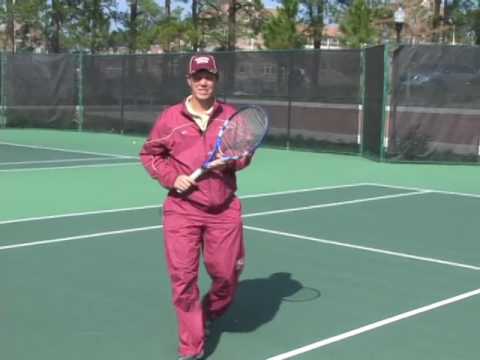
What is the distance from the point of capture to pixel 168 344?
5.19m

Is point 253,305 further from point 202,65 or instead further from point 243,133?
point 202,65

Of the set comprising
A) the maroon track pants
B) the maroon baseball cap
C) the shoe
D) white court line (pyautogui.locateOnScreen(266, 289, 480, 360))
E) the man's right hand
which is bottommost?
white court line (pyautogui.locateOnScreen(266, 289, 480, 360))

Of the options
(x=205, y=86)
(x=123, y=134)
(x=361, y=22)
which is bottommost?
(x=123, y=134)

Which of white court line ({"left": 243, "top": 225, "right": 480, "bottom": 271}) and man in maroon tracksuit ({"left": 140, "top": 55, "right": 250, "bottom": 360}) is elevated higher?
man in maroon tracksuit ({"left": 140, "top": 55, "right": 250, "bottom": 360})

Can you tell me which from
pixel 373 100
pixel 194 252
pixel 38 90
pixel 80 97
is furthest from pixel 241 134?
pixel 38 90

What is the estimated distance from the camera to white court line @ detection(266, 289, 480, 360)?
5059 mm

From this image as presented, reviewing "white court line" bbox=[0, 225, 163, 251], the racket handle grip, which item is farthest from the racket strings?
"white court line" bbox=[0, 225, 163, 251]

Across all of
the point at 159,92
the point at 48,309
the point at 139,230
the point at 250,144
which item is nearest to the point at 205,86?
the point at 250,144

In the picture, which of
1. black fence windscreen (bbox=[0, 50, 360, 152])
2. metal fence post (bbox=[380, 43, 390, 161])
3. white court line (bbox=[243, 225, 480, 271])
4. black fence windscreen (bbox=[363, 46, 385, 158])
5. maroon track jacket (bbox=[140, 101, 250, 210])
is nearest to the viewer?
maroon track jacket (bbox=[140, 101, 250, 210])

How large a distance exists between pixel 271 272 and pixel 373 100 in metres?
10.00

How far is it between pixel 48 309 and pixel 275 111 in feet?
43.3

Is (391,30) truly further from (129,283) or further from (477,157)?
(129,283)

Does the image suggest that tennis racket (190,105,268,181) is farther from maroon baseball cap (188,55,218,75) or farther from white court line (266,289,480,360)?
white court line (266,289,480,360)

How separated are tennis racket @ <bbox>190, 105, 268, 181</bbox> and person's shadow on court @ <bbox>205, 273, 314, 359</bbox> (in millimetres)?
1113
